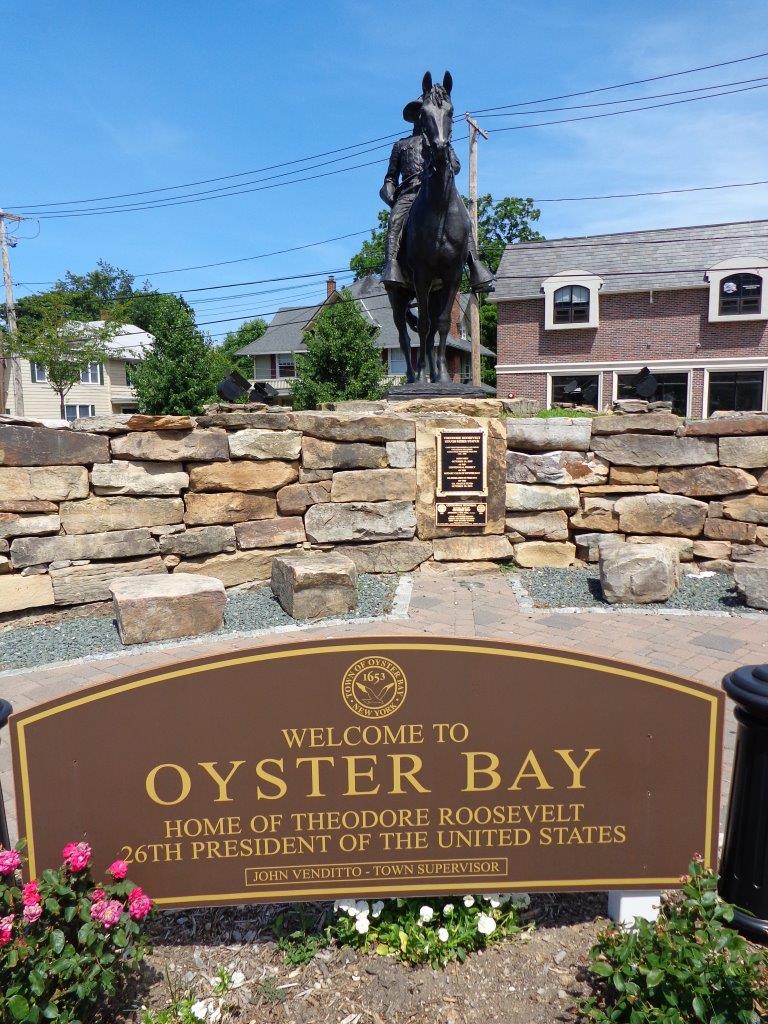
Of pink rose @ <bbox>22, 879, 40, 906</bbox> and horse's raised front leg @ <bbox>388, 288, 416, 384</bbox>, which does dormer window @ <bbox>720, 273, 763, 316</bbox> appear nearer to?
horse's raised front leg @ <bbox>388, 288, 416, 384</bbox>

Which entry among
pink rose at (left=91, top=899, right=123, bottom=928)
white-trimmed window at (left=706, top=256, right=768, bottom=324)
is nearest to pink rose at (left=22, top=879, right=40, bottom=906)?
pink rose at (left=91, top=899, right=123, bottom=928)

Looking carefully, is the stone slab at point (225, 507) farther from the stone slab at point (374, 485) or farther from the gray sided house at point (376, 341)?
Result: the gray sided house at point (376, 341)

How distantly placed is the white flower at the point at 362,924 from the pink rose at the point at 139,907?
2.18ft

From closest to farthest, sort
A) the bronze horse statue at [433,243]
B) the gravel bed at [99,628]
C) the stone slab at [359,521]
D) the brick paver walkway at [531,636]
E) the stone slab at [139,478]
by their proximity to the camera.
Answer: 1. the brick paver walkway at [531,636]
2. the gravel bed at [99,628]
3. the stone slab at [139,478]
4. the bronze horse statue at [433,243]
5. the stone slab at [359,521]

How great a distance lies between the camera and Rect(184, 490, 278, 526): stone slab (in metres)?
6.86

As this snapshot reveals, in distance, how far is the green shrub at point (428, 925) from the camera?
90.2 inches

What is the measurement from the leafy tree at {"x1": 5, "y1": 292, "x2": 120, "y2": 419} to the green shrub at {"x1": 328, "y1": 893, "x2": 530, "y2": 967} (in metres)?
26.9

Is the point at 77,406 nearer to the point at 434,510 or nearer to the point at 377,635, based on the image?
the point at 434,510

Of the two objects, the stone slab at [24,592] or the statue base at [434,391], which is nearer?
the stone slab at [24,592]

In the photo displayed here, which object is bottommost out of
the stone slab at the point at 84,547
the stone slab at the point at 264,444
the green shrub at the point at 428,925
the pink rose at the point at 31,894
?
the green shrub at the point at 428,925

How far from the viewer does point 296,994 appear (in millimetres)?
2176

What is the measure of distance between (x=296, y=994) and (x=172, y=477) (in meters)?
5.15

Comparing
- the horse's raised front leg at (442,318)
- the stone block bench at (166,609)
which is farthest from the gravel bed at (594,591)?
the stone block bench at (166,609)

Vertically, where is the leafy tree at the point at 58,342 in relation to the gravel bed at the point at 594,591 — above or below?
above
